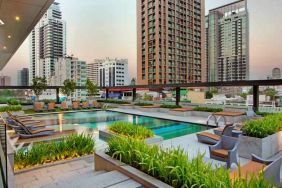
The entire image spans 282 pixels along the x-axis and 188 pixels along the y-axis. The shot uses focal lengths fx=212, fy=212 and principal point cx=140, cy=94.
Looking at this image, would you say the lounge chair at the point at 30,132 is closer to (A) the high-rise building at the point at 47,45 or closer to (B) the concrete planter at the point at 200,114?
(B) the concrete planter at the point at 200,114

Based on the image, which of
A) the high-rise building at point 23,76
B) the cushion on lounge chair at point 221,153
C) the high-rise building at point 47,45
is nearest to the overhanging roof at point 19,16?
the cushion on lounge chair at point 221,153

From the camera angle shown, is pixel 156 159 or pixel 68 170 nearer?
pixel 156 159

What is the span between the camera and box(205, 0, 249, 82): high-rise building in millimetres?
62094

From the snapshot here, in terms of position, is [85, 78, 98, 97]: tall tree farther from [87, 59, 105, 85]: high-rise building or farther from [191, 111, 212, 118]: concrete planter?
[87, 59, 105, 85]: high-rise building

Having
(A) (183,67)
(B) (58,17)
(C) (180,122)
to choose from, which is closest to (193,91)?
(C) (180,122)

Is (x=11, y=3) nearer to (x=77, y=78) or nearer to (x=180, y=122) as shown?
(x=180, y=122)

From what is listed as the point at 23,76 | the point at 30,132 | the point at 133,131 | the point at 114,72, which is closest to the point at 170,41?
the point at 114,72

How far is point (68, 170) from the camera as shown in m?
4.11

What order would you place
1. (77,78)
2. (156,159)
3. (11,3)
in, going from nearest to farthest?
(156,159) → (11,3) → (77,78)

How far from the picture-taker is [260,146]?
199 inches

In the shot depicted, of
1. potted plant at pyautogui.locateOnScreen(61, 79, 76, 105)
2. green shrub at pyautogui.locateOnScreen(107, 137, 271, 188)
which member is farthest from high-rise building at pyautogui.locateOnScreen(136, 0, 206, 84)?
green shrub at pyautogui.locateOnScreen(107, 137, 271, 188)

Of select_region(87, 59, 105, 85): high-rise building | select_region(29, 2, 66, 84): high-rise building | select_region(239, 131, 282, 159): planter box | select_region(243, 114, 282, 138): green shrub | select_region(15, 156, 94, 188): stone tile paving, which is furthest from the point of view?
select_region(87, 59, 105, 85): high-rise building

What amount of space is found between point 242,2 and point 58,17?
2453 inches

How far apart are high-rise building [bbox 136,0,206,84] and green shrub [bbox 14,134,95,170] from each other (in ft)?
190
